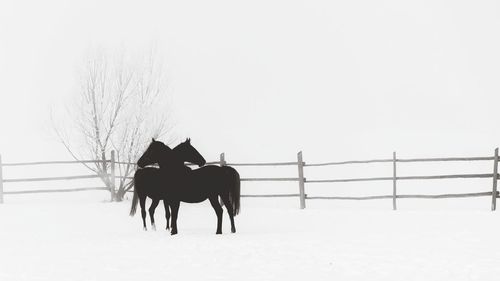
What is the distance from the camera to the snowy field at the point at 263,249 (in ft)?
24.0

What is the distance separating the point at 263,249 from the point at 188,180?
81.5 inches

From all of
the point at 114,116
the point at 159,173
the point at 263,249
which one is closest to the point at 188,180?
the point at 159,173

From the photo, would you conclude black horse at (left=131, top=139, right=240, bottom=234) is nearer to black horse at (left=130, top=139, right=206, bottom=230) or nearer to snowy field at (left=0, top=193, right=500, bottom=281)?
black horse at (left=130, top=139, right=206, bottom=230)

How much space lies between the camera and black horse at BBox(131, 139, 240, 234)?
10.4m

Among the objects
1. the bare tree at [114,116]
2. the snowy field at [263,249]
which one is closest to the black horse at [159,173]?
the snowy field at [263,249]

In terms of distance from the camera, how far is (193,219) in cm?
1497

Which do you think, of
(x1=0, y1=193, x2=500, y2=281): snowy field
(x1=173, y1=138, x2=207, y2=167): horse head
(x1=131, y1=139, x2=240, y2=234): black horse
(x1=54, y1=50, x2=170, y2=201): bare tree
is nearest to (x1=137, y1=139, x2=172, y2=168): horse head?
(x1=131, y1=139, x2=240, y2=234): black horse

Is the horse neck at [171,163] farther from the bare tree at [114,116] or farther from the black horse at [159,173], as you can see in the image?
the bare tree at [114,116]

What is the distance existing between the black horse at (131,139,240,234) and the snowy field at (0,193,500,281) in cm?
59

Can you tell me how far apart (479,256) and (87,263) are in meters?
4.79

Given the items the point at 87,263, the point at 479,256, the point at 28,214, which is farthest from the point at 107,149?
the point at 479,256

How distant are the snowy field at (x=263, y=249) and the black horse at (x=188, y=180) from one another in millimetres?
585

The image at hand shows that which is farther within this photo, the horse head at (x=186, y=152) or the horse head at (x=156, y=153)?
the horse head at (x=156, y=153)

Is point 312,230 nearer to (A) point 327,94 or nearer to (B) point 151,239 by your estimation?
(B) point 151,239
